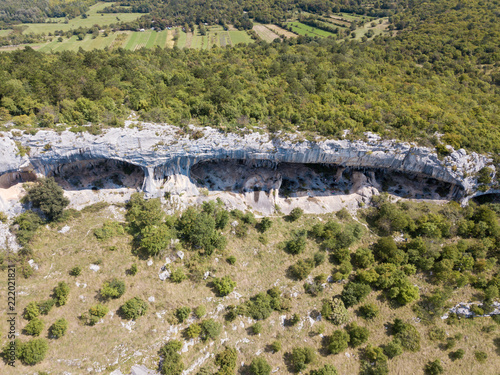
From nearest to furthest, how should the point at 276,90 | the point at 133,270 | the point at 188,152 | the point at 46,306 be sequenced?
the point at 46,306 → the point at 133,270 → the point at 188,152 → the point at 276,90

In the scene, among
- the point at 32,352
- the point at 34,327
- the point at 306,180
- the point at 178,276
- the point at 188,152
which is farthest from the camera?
the point at 306,180

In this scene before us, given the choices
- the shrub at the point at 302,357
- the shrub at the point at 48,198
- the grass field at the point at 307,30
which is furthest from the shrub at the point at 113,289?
the grass field at the point at 307,30

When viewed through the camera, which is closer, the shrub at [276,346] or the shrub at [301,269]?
the shrub at [276,346]

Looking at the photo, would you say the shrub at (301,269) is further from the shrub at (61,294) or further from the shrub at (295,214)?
the shrub at (61,294)

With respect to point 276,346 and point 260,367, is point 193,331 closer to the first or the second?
point 260,367

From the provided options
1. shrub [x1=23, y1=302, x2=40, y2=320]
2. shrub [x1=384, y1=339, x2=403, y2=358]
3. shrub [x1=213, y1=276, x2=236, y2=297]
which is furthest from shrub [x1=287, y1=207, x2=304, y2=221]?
shrub [x1=23, y1=302, x2=40, y2=320]

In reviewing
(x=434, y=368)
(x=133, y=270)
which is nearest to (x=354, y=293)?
(x=434, y=368)

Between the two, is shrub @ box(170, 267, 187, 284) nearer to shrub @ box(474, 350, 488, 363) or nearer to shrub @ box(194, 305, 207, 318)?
shrub @ box(194, 305, 207, 318)
